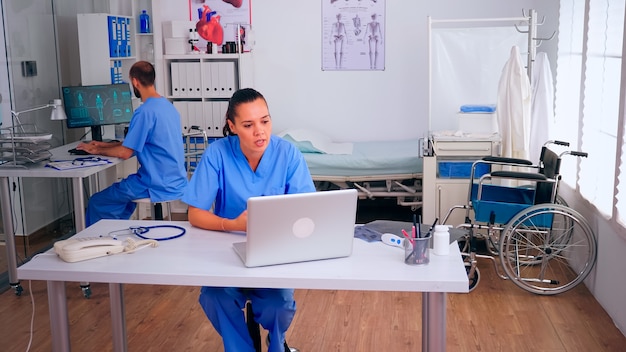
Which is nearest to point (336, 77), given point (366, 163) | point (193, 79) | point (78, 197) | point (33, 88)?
point (366, 163)

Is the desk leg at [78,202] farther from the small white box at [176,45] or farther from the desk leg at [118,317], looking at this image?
the small white box at [176,45]

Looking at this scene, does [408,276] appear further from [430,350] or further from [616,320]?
[616,320]

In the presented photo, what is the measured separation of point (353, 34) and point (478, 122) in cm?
154

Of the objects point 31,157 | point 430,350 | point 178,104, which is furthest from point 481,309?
point 178,104

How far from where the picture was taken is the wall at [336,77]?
600 cm

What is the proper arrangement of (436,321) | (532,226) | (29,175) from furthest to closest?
1. (532,226)
2. (29,175)
3. (436,321)

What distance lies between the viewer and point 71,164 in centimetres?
408

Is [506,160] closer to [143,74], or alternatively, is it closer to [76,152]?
[143,74]

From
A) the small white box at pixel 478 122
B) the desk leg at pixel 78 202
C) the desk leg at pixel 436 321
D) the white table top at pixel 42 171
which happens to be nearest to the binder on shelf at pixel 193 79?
the white table top at pixel 42 171

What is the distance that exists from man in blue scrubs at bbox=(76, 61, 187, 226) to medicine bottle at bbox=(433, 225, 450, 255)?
2.26 m

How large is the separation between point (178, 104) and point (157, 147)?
1.53m

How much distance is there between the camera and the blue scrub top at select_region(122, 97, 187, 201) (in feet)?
13.8

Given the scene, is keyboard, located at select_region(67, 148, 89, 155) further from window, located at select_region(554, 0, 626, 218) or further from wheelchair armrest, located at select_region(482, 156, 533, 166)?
window, located at select_region(554, 0, 626, 218)

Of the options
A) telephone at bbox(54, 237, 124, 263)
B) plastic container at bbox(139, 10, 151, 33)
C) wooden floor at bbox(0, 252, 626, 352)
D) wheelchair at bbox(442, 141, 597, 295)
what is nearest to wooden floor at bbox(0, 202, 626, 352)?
wooden floor at bbox(0, 252, 626, 352)
